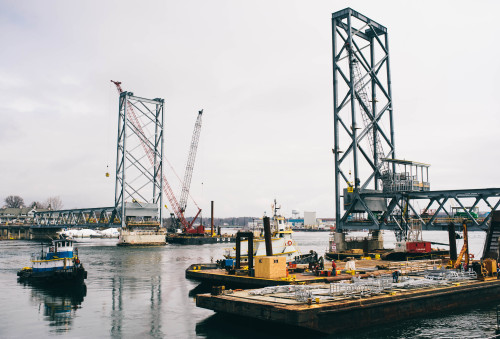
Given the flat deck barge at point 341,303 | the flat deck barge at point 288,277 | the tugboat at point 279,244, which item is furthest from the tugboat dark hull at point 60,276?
the flat deck barge at point 341,303

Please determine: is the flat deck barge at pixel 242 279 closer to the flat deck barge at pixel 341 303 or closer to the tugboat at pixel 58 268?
the flat deck barge at pixel 341 303

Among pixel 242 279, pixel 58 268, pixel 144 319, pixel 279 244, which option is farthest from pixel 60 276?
pixel 279 244

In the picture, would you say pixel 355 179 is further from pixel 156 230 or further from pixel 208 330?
pixel 156 230

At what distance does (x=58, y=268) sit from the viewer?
37.2 metres

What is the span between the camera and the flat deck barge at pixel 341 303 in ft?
60.6

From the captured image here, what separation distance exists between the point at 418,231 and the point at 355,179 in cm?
1048

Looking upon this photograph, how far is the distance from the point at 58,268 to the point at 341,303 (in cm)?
2801

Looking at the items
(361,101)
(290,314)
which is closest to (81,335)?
(290,314)

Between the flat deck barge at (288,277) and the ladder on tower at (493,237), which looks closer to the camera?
the flat deck barge at (288,277)

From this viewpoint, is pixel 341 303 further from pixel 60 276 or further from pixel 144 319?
pixel 60 276

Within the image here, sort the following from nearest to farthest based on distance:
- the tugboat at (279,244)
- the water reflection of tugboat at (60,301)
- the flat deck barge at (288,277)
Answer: the water reflection of tugboat at (60,301) → the flat deck barge at (288,277) → the tugboat at (279,244)

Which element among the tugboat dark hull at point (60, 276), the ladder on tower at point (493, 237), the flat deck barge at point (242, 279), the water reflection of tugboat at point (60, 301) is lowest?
the water reflection of tugboat at point (60, 301)

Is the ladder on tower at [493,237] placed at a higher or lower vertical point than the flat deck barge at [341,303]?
higher

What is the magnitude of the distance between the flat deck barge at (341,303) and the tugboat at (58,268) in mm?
18185
